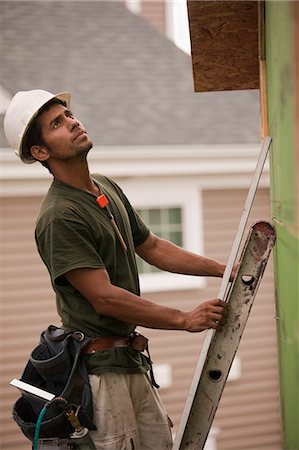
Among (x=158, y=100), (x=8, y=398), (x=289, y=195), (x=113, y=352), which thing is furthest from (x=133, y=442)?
(x=158, y=100)

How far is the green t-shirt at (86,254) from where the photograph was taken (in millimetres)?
2607

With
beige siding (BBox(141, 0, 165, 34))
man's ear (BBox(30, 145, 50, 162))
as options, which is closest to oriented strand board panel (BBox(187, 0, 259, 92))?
man's ear (BBox(30, 145, 50, 162))

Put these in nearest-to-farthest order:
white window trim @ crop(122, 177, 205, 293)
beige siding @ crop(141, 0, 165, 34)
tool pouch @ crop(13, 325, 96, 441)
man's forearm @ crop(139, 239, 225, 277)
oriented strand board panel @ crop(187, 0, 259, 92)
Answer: tool pouch @ crop(13, 325, 96, 441), oriented strand board panel @ crop(187, 0, 259, 92), man's forearm @ crop(139, 239, 225, 277), white window trim @ crop(122, 177, 205, 293), beige siding @ crop(141, 0, 165, 34)

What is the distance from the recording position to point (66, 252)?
260 cm

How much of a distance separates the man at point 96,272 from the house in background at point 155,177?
3.85 m

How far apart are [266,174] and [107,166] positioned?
66.2 inches

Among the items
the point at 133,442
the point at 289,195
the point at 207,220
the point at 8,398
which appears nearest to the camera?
the point at 289,195

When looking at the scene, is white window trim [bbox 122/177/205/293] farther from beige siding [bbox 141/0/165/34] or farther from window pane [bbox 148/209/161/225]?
beige siding [bbox 141/0/165/34]

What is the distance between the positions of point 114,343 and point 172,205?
183 inches

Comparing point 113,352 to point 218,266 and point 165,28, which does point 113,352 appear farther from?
point 165,28

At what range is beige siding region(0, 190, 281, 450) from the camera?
6883 mm

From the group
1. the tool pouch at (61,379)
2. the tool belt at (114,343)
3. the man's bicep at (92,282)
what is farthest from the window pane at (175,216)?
the man's bicep at (92,282)

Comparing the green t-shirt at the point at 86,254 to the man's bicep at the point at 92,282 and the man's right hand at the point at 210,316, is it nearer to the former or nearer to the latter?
the man's bicep at the point at 92,282

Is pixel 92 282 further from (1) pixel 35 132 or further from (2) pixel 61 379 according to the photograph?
(1) pixel 35 132
